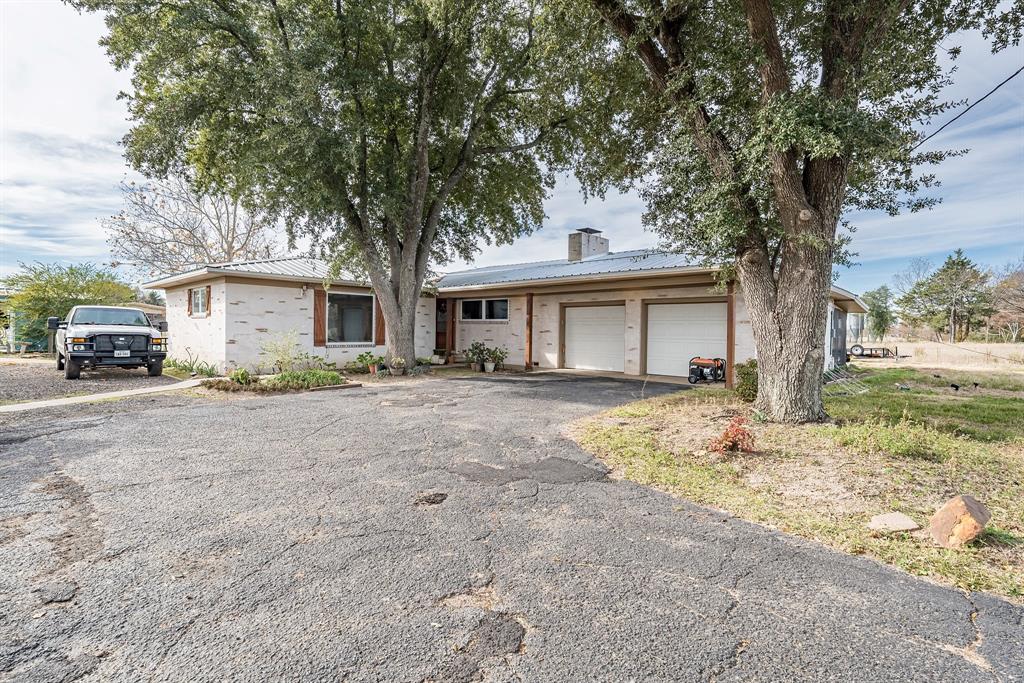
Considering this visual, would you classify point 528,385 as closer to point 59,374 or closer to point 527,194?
point 527,194

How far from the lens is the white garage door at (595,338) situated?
44.5 ft

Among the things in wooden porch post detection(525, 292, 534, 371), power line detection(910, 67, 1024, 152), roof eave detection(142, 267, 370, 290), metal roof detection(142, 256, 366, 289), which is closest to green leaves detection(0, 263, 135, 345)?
metal roof detection(142, 256, 366, 289)

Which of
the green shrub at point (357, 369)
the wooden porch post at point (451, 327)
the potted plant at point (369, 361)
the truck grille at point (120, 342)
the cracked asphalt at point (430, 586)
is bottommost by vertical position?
the cracked asphalt at point (430, 586)

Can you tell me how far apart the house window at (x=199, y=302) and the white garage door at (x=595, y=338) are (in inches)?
407

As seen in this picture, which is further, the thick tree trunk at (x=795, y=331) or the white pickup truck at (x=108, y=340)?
the white pickup truck at (x=108, y=340)

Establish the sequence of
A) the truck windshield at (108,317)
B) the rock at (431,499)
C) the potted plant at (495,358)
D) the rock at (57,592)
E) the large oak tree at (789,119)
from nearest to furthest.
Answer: the rock at (57,592)
the rock at (431,499)
the large oak tree at (789,119)
the truck windshield at (108,317)
the potted plant at (495,358)

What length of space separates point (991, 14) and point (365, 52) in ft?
37.0

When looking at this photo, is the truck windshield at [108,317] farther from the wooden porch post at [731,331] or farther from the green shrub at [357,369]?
the wooden porch post at [731,331]

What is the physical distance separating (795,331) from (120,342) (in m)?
13.9

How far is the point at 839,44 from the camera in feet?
19.2

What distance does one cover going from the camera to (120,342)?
36.0 ft

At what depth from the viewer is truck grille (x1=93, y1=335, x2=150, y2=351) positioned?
10.7 meters

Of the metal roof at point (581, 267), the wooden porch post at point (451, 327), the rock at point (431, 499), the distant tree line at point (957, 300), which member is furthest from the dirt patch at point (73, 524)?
the distant tree line at point (957, 300)

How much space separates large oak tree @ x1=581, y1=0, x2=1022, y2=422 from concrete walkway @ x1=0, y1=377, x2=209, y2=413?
10011 mm
